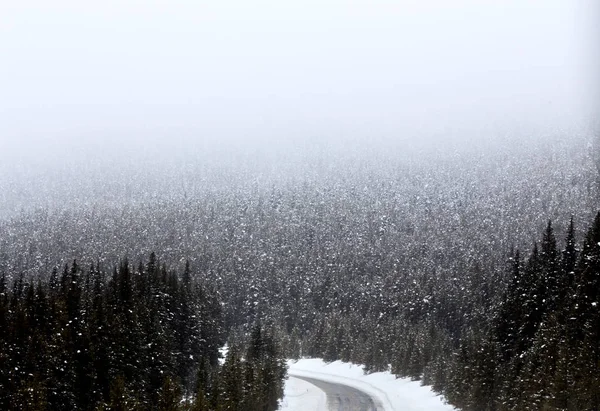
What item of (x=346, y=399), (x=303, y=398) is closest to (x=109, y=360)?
(x=303, y=398)

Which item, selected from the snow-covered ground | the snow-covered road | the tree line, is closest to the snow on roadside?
the snow-covered ground

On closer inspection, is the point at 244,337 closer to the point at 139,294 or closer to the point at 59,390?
the point at 139,294

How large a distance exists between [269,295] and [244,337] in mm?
38378

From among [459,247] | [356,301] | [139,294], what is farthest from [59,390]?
[459,247]

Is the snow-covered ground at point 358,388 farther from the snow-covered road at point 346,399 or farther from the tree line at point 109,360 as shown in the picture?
the tree line at point 109,360

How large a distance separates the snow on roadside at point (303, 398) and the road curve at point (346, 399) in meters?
0.77

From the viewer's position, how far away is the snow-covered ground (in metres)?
60.3

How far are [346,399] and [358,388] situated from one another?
15.2 meters

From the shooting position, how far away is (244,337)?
129625 millimetres

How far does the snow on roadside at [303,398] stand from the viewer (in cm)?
5934

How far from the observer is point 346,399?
2559 inches

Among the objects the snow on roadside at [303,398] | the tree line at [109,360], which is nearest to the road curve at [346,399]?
the snow on roadside at [303,398]

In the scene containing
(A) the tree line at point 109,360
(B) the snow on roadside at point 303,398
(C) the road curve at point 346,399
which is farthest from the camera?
(B) the snow on roadside at point 303,398

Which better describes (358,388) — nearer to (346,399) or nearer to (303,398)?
(303,398)
